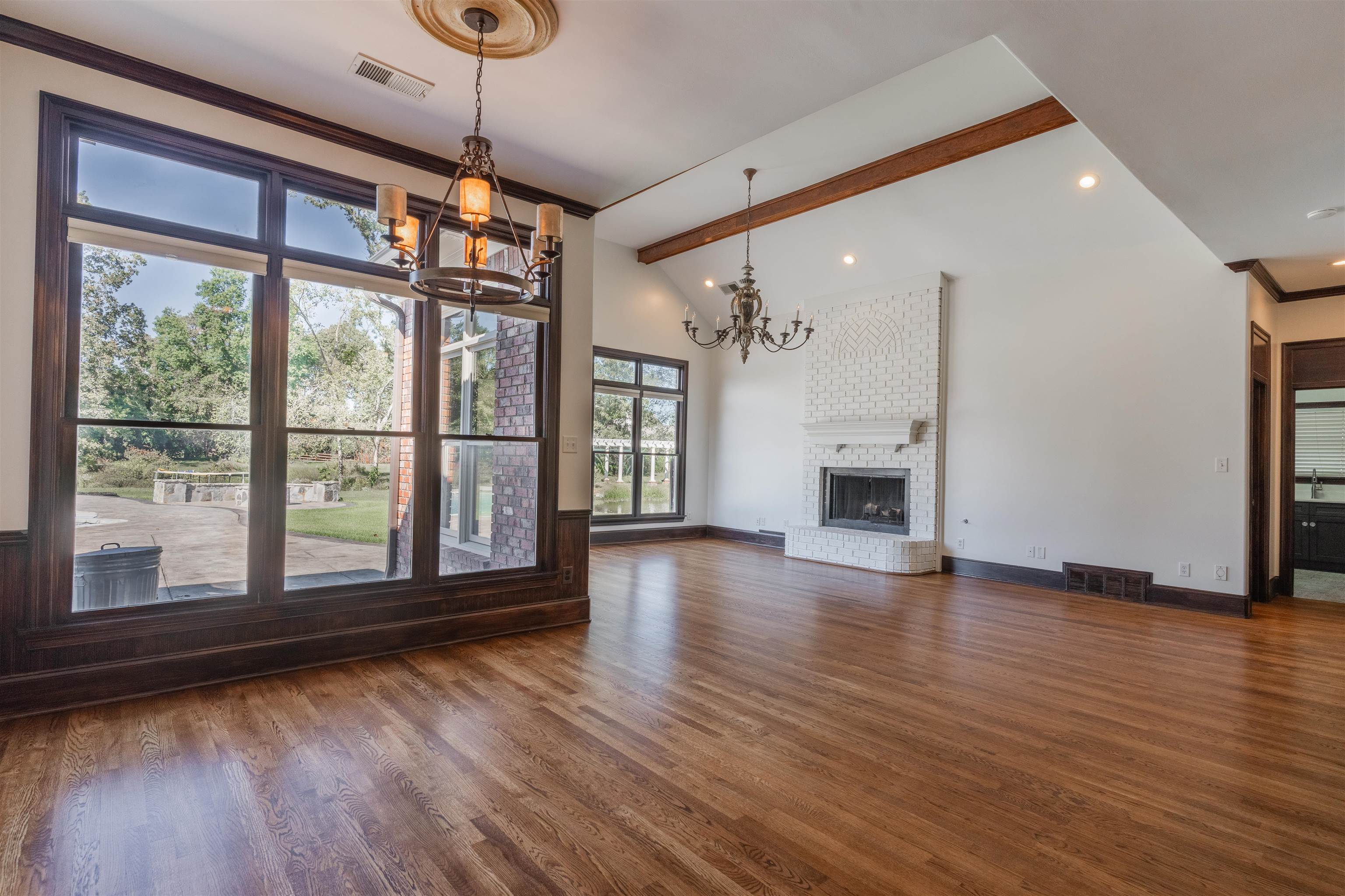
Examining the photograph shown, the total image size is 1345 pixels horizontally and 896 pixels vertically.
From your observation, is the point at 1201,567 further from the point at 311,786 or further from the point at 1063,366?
the point at 311,786

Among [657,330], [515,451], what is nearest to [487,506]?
[515,451]

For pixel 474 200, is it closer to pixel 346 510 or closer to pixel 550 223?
pixel 550 223

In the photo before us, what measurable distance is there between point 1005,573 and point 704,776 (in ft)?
17.5

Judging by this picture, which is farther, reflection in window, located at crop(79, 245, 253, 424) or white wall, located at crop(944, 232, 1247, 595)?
white wall, located at crop(944, 232, 1247, 595)

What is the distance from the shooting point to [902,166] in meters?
5.64

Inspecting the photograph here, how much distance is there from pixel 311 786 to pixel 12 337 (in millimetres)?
2450

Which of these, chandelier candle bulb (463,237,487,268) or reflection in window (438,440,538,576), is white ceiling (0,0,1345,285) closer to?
chandelier candle bulb (463,237,487,268)

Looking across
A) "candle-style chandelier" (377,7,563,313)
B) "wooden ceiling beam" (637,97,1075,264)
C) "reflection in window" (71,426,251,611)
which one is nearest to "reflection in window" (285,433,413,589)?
"reflection in window" (71,426,251,611)

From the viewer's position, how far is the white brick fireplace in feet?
23.1

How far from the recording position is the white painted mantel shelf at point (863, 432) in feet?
23.4

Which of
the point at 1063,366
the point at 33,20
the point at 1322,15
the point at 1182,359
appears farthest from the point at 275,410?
the point at 1182,359

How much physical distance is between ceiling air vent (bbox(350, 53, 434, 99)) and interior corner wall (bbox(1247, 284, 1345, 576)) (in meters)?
7.19

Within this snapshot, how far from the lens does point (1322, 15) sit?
2.35 meters

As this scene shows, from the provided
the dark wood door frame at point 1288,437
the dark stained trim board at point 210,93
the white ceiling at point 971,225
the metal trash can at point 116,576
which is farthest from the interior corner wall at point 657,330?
the dark wood door frame at point 1288,437
